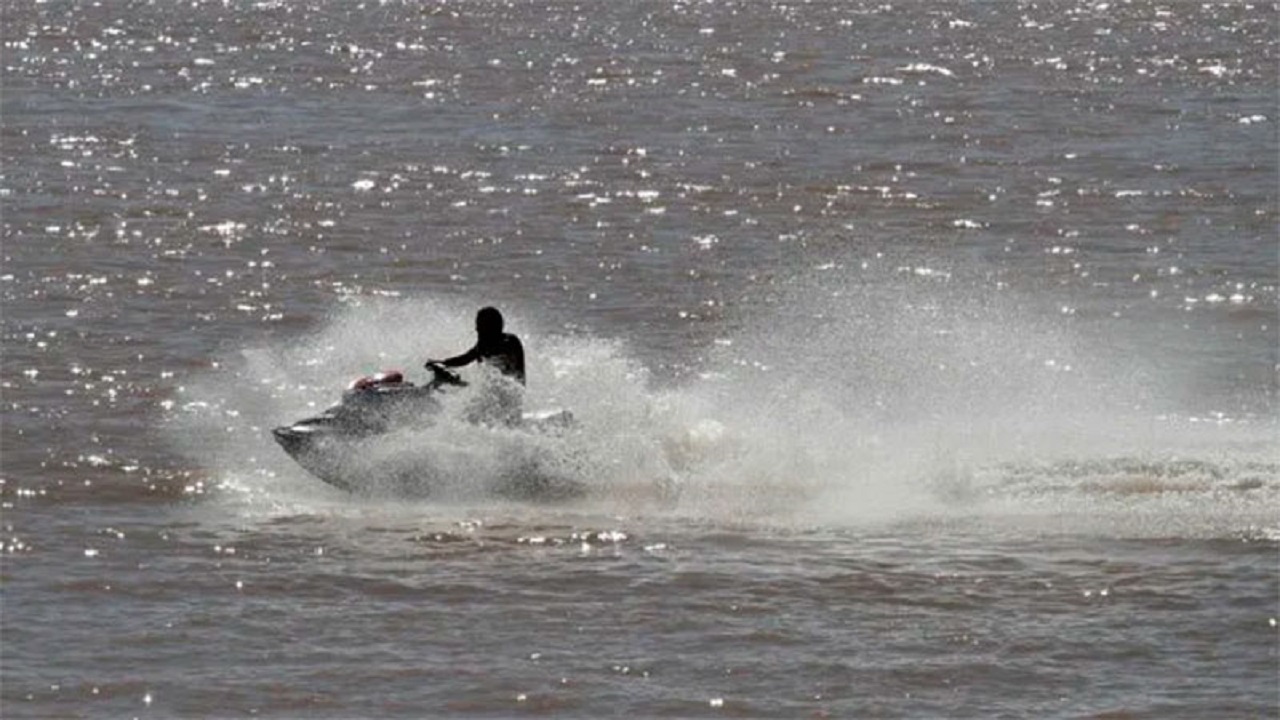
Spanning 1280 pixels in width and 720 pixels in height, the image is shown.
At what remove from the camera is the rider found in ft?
62.1

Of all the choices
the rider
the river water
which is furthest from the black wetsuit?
the river water

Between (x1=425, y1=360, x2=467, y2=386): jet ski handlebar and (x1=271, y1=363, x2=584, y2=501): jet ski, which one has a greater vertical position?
(x1=425, y1=360, x2=467, y2=386): jet ski handlebar

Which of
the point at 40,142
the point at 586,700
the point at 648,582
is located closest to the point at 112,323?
the point at 648,582

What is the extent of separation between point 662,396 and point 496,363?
1.98 m

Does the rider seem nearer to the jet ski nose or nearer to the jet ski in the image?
the jet ski

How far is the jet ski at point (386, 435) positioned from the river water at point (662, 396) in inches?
4.6

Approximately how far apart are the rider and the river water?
21 centimetres

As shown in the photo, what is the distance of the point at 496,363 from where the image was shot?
19047 mm

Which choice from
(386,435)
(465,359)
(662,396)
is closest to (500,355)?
(465,359)

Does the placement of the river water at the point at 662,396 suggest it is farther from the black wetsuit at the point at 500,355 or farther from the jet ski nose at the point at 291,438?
the black wetsuit at the point at 500,355

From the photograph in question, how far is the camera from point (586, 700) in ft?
46.6

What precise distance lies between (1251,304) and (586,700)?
1420 centimetres

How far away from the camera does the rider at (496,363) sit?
18938mm

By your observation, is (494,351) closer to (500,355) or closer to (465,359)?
(500,355)
